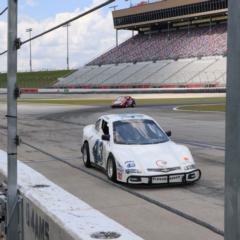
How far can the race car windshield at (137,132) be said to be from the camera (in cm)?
1117

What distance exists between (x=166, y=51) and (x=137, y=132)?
82.5 m

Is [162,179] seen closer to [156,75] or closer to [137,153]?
[137,153]

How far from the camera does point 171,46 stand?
307ft

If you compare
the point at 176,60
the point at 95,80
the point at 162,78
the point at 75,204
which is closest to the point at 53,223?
the point at 75,204

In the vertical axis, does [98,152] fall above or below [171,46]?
below

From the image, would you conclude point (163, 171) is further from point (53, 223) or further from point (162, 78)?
point (162, 78)

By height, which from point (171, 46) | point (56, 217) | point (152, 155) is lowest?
point (152, 155)

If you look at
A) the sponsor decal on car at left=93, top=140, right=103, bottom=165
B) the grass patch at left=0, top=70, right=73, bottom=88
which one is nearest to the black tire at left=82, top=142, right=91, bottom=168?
the sponsor decal on car at left=93, top=140, right=103, bottom=165

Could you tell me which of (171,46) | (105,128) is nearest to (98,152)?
(105,128)

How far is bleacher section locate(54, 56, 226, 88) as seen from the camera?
243 ft

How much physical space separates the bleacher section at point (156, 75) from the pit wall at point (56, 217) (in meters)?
63.4

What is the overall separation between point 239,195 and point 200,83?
71776mm

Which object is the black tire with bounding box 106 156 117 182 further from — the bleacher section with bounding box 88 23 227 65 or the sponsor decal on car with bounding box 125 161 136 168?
the bleacher section with bounding box 88 23 227 65

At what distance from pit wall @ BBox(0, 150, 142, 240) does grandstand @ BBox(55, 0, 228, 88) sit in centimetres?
6583
